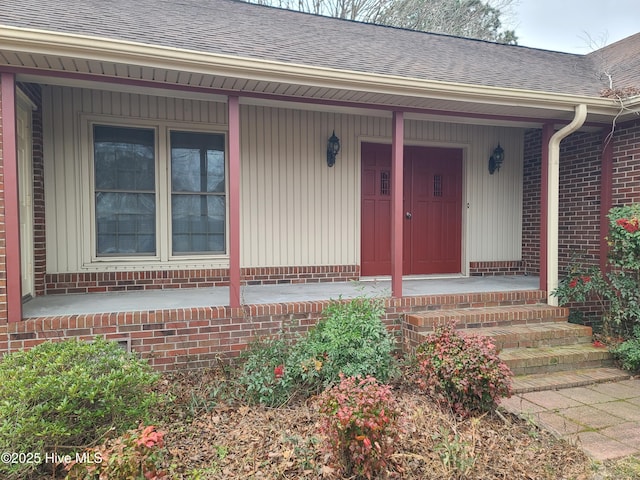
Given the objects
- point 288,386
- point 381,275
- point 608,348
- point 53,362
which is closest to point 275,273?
point 381,275

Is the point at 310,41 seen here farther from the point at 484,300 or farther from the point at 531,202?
the point at 531,202

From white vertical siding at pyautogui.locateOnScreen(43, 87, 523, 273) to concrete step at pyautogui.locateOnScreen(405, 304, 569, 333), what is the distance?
5.79ft

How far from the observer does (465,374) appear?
290cm

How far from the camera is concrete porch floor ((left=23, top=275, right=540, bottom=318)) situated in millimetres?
4023

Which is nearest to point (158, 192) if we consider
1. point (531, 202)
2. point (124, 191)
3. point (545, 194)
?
point (124, 191)

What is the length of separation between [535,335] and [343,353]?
7.06 ft

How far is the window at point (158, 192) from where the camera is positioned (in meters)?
4.93

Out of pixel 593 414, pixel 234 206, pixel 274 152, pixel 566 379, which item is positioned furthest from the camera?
pixel 274 152

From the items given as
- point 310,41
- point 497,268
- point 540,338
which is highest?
point 310,41

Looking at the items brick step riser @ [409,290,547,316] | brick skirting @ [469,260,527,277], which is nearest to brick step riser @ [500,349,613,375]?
brick step riser @ [409,290,547,316]

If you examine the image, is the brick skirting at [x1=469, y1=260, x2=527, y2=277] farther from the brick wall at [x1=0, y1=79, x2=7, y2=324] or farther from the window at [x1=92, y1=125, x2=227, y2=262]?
the brick wall at [x1=0, y1=79, x2=7, y2=324]

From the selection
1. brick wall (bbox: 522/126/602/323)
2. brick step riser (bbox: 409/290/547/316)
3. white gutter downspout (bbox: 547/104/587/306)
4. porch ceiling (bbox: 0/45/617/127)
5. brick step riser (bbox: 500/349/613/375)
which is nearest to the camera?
porch ceiling (bbox: 0/45/617/127)

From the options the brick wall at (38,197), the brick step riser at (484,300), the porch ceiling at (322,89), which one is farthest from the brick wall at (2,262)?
the brick step riser at (484,300)

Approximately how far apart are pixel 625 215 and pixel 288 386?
3.83 m
